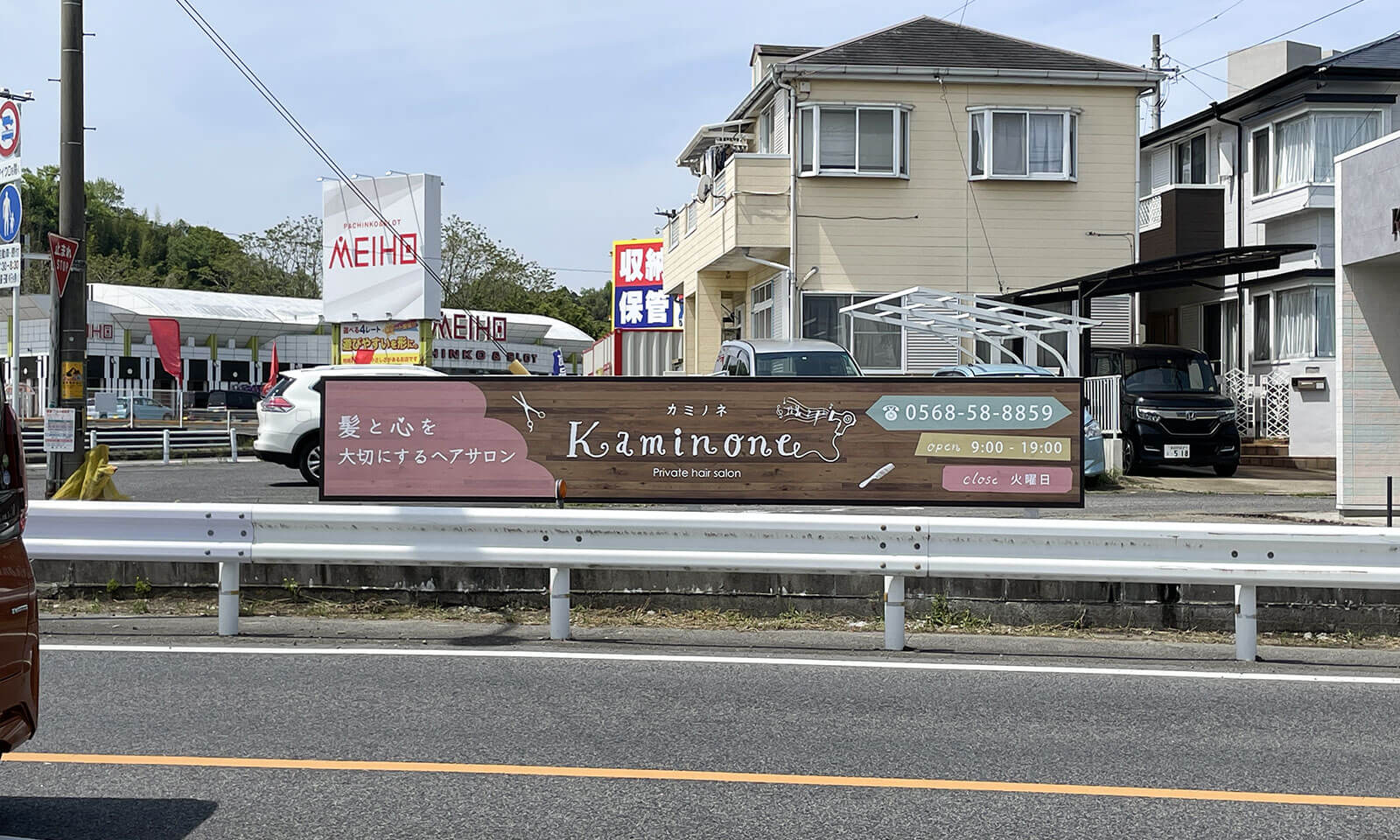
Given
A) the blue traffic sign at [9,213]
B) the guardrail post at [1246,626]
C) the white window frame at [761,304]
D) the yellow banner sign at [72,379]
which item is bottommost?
the guardrail post at [1246,626]

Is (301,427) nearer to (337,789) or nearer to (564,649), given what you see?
(564,649)

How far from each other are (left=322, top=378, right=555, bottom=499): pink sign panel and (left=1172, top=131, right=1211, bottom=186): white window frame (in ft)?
85.7

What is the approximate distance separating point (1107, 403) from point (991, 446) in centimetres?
1192

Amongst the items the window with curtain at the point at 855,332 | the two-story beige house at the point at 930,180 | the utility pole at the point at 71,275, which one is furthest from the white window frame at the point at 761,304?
the utility pole at the point at 71,275

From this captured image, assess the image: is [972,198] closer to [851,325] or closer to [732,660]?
[851,325]

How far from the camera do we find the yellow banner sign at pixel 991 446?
9.94 metres

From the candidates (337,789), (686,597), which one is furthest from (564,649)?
(337,789)

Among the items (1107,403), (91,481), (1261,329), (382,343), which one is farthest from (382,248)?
(91,481)

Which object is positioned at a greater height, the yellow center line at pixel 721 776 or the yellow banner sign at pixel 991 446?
the yellow banner sign at pixel 991 446

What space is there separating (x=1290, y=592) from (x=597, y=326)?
275ft

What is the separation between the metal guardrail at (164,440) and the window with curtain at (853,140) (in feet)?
46.3

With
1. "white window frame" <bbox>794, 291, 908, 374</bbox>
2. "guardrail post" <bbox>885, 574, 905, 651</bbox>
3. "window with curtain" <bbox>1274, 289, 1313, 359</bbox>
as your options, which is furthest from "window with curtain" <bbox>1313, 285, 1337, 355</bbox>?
"guardrail post" <bbox>885, 574, 905, 651</bbox>

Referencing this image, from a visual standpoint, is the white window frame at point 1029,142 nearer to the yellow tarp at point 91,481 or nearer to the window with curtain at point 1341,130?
the window with curtain at point 1341,130

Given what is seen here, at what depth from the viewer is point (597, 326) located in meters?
91.3
